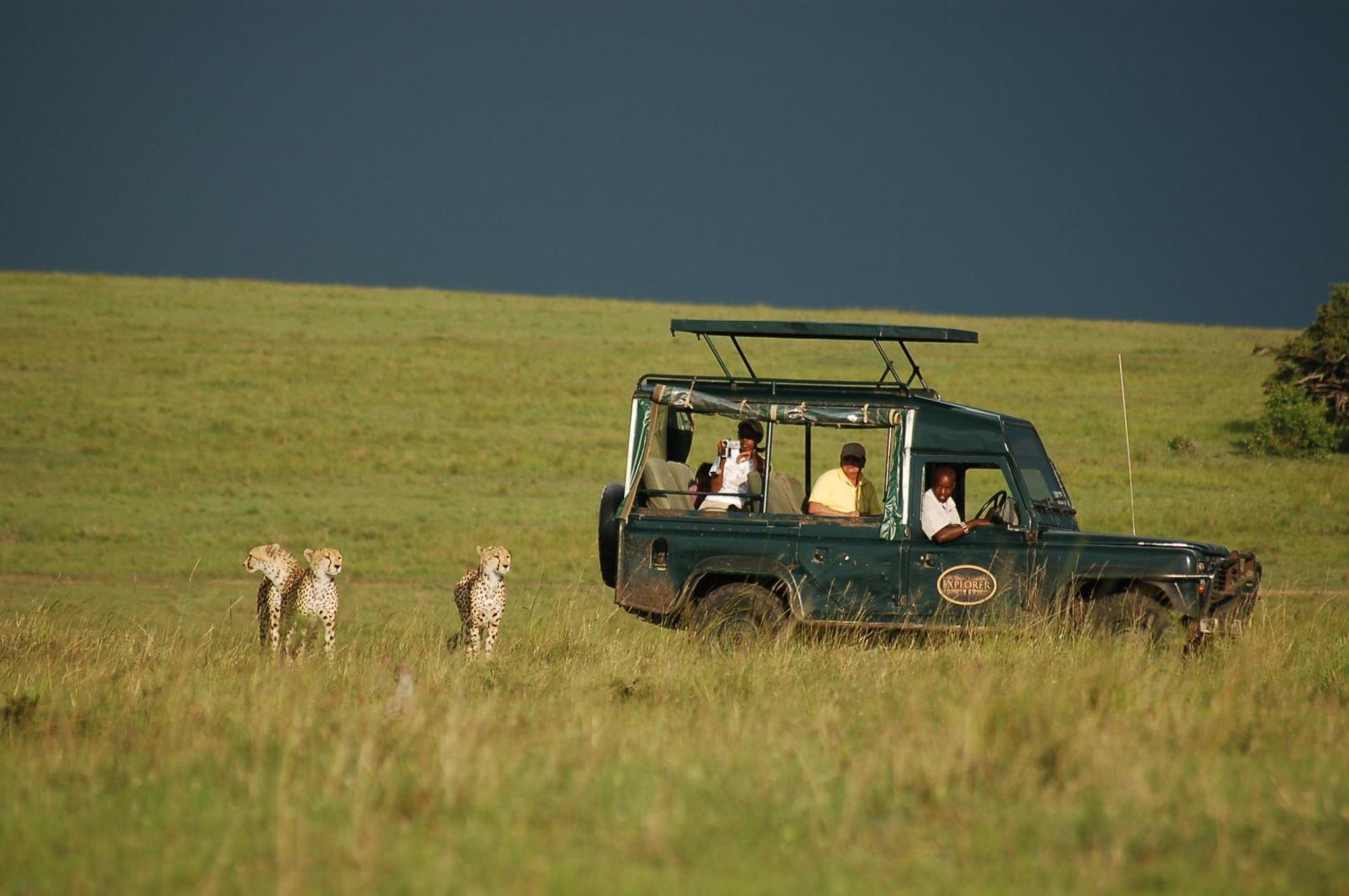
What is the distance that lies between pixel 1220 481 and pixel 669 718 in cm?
2416

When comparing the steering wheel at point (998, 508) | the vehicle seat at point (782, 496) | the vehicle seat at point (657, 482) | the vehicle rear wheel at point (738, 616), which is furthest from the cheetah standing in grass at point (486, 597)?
the steering wheel at point (998, 508)

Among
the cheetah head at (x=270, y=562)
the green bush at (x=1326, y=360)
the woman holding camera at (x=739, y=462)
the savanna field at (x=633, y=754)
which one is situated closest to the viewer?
the savanna field at (x=633, y=754)

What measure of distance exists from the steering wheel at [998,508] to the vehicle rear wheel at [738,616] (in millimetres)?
1619

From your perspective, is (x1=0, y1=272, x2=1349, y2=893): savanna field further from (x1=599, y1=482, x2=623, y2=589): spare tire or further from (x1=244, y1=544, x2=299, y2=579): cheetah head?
(x1=244, y1=544, x2=299, y2=579): cheetah head

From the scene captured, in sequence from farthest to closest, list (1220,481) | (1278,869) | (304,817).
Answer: (1220,481)
(304,817)
(1278,869)

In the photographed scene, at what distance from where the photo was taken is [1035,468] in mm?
10594

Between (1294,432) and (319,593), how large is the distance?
92.0 feet

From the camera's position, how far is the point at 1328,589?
1797 centimetres

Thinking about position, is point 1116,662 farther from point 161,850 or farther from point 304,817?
point 161,850

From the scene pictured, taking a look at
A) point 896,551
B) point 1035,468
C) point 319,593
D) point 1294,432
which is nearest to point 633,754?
point 896,551

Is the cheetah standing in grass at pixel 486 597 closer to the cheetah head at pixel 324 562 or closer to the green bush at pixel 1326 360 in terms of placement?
the cheetah head at pixel 324 562

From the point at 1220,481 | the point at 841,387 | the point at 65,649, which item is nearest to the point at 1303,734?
the point at 841,387

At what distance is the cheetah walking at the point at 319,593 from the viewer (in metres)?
10.7

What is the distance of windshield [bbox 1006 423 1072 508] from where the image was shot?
10.4 m
